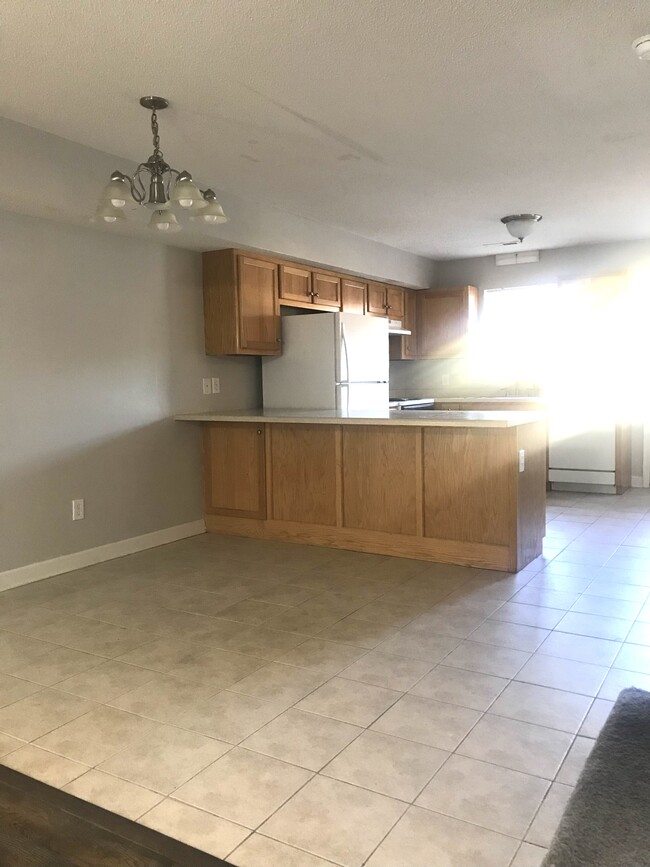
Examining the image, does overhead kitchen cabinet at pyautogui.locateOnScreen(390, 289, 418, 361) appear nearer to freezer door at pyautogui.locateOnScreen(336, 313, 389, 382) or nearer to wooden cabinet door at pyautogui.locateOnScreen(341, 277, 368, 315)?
wooden cabinet door at pyautogui.locateOnScreen(341, 277, 368, 315)

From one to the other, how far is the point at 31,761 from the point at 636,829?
1599mm

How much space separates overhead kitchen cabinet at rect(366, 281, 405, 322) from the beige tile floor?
10.2 feet

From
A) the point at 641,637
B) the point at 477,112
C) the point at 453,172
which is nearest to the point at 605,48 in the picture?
the point at 477,112

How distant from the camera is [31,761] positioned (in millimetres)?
2025

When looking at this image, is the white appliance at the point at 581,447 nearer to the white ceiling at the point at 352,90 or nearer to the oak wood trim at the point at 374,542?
the white ceiling at the point at 352,90

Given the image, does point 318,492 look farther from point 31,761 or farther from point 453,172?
point 31,761

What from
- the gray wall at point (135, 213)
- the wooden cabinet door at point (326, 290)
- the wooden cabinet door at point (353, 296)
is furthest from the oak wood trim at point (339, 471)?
the wooden cabinet door at point (353, 296)

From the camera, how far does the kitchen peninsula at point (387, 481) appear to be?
391 centimetres

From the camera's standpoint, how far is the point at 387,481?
4.31 m

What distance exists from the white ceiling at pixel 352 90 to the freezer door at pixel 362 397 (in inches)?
54.6

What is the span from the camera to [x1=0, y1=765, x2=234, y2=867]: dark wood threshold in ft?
5.24

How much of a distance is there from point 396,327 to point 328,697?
4.91 meters

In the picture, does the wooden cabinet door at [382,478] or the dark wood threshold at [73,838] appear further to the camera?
the wooden cabinet door at [382,478]

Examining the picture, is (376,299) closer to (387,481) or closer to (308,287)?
(308,287)
